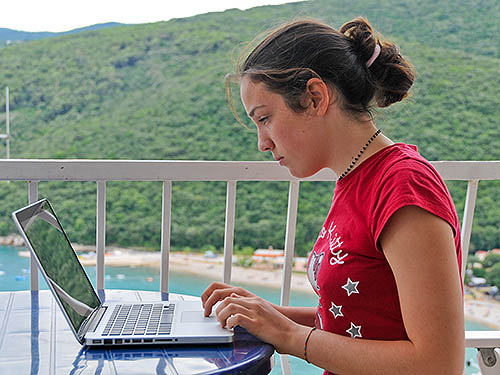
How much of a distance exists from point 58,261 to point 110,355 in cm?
25

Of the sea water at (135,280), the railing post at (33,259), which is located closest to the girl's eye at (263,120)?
the railing post at (33,259)

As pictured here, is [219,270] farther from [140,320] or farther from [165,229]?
[140,320]

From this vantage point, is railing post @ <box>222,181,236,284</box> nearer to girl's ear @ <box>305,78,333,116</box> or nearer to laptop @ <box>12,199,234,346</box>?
laptop @ <box>12,199,234,346</box>

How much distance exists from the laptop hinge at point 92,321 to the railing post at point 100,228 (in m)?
0.51

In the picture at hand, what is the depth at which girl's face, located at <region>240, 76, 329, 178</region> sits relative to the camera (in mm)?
1011

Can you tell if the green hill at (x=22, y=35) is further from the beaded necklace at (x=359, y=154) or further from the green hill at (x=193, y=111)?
the beaded necklace at (x=359, y=154)

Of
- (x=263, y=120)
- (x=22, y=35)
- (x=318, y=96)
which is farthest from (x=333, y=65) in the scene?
(x=22, y=35)

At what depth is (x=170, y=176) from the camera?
5.35 ft

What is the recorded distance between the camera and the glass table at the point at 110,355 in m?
0.86

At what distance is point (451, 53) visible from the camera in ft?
43.1

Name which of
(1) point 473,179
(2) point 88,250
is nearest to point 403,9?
(2) point 88,250

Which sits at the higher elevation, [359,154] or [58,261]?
[359,154]

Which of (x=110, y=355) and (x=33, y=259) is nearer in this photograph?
(x=110, y=355)

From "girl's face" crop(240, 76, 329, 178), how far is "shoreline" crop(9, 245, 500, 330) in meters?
10.3
